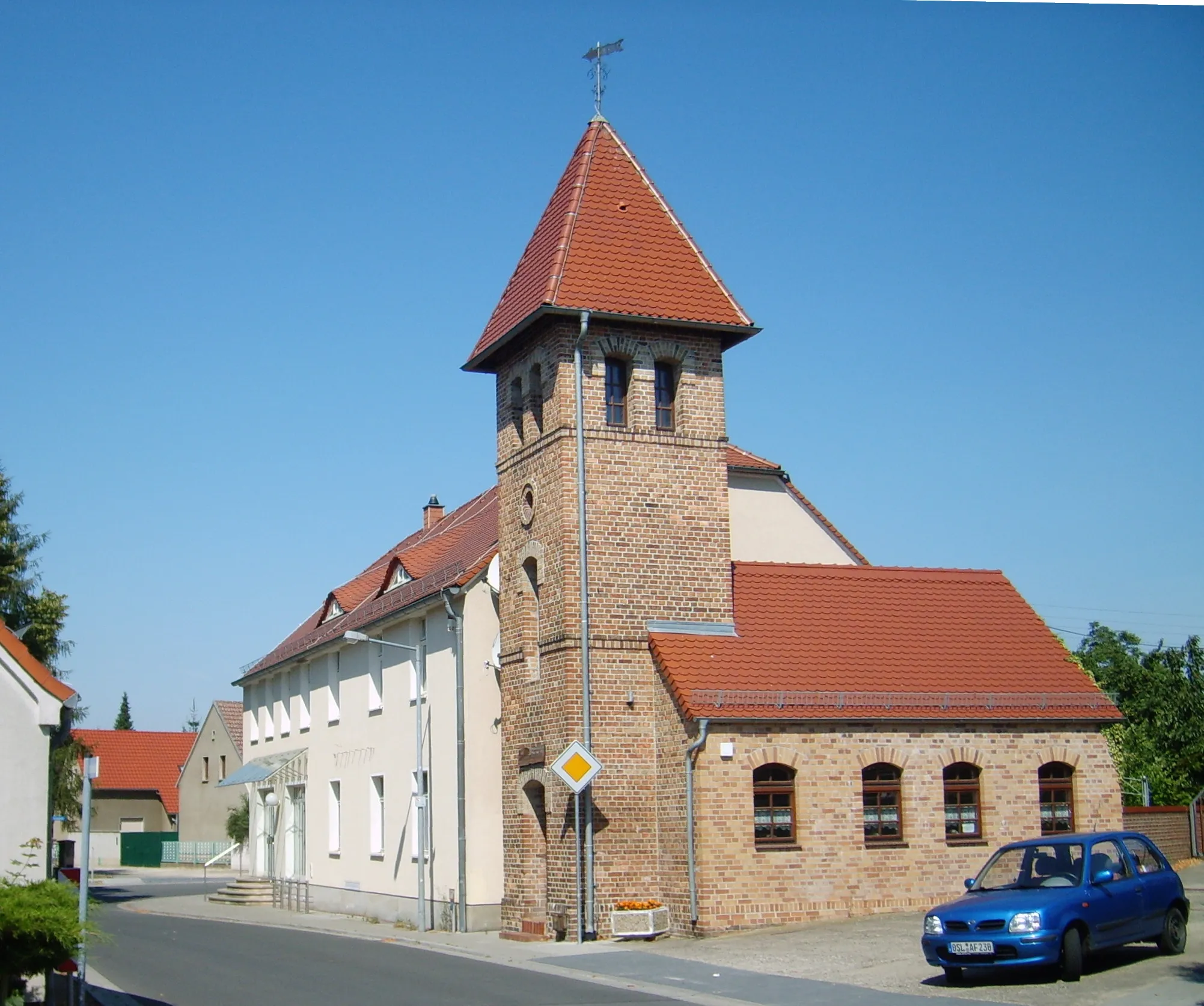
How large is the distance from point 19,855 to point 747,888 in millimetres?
10656

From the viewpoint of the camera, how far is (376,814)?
1218 inches

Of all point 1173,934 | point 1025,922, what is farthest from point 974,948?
point 1173,934

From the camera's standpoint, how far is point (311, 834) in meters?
35.0

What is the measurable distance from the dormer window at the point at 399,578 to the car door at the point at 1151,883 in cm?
1795

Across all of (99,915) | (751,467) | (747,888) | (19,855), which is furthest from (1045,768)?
(99,915)

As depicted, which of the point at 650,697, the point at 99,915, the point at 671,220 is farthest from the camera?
the point at 99,915

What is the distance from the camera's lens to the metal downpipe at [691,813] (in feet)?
69.6

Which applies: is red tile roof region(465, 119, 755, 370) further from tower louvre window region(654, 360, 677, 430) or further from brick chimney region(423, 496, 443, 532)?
brick chimney region(423, 496, 443, 532)

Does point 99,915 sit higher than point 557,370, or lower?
lower

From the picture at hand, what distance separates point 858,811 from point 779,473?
422 inches

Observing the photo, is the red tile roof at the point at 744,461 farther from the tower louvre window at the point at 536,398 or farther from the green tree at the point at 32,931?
the green tree at the point at 32,931

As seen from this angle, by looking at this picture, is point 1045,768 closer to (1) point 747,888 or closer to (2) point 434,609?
(1) point 747,888

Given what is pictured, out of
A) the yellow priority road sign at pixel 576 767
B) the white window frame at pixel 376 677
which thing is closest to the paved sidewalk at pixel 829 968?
the yellow priority road sign at pixel 576 767

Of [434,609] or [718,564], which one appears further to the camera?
[434,609]
